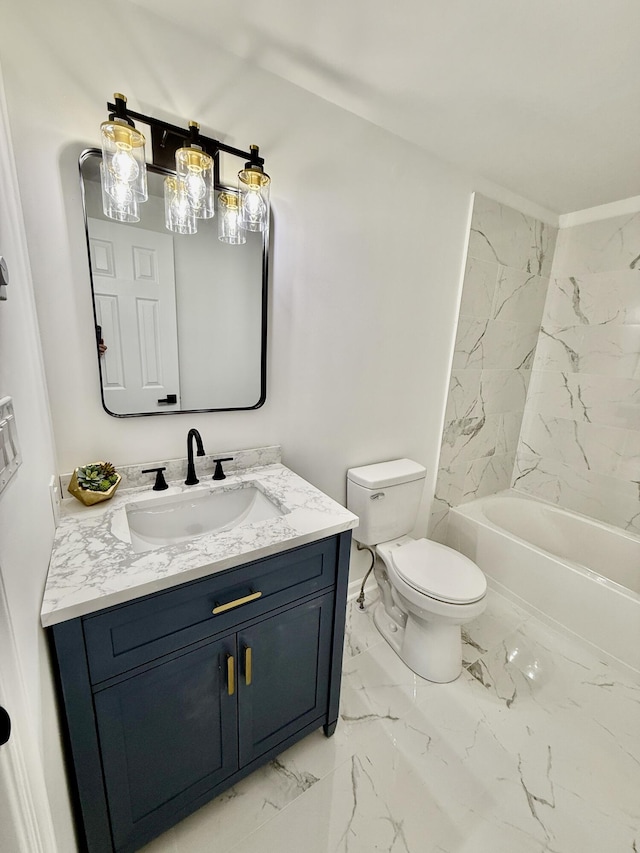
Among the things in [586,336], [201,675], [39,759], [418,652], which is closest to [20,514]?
[39,759]

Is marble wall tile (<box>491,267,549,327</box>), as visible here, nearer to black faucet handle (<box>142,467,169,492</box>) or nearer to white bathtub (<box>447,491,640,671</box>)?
white bathtub (<box>447,491,640,671</box>)

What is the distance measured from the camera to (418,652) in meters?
1.63

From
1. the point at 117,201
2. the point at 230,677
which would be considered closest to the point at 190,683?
the point at 230,677

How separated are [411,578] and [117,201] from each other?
1734mm

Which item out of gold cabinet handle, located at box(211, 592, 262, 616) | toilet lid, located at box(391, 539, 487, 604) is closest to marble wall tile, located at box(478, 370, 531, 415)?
toilet lid, located at box(391, 539, 487, 604)

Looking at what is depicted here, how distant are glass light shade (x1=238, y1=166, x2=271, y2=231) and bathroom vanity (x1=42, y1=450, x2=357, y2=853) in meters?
1.00

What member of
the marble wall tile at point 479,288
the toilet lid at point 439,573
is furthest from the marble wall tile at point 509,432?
the toilet lid at point 439,573

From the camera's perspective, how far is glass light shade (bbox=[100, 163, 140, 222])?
3.38 feet

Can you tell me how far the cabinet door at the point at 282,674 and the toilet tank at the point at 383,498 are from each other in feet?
2.02

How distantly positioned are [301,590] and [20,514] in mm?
735

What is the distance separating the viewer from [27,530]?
0.70 metres

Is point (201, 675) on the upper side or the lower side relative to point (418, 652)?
upper

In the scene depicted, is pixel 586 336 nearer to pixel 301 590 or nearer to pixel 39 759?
pixel 301 590

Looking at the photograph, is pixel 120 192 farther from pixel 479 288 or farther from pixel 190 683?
pixel 479 288
